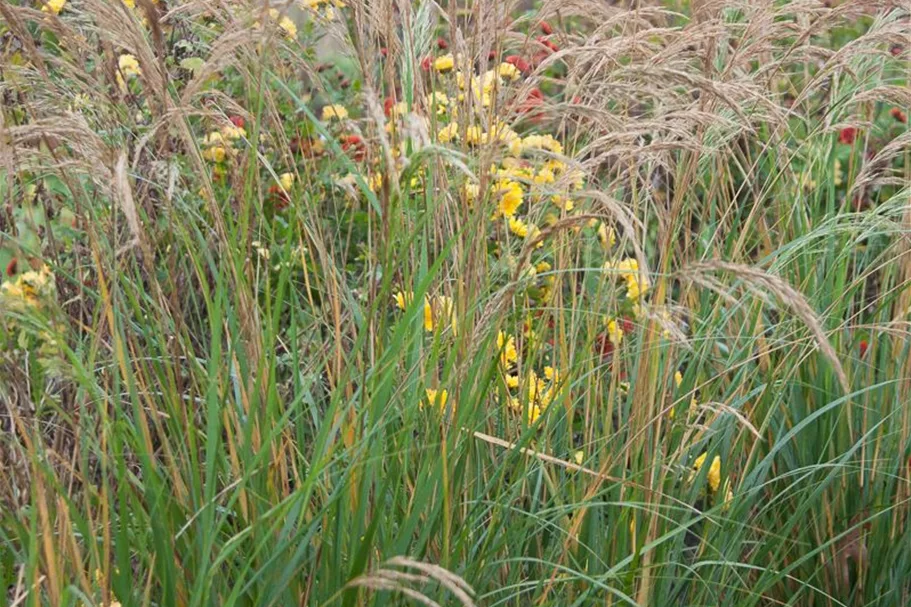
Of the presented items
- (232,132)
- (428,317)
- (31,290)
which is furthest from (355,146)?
(31,290)

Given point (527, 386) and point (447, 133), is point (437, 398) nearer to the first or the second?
point (527, 386)

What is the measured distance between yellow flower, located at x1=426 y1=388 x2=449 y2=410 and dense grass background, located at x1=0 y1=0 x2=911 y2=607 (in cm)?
2

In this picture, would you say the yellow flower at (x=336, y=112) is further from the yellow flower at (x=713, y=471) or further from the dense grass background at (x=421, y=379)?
the yellow flower at (x=713, y=471)

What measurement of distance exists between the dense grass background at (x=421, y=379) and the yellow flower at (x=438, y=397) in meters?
0.02

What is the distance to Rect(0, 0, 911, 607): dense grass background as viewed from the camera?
1808 mm

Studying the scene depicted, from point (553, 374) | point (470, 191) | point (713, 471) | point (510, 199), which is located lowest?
point (713, 471)

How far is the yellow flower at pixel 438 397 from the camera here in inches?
77.9

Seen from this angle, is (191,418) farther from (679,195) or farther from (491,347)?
(679,195)

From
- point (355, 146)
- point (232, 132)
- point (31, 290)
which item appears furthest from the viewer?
point (232, 132)

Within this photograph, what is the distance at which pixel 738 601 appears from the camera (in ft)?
8.15

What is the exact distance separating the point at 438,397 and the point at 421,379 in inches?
1.9

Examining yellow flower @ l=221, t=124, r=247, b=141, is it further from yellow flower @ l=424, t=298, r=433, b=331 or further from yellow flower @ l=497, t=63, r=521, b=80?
yellow flower @ l=497, t=63, r=521, b=80

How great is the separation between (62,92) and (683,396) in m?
1.22

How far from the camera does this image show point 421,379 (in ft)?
6.38
